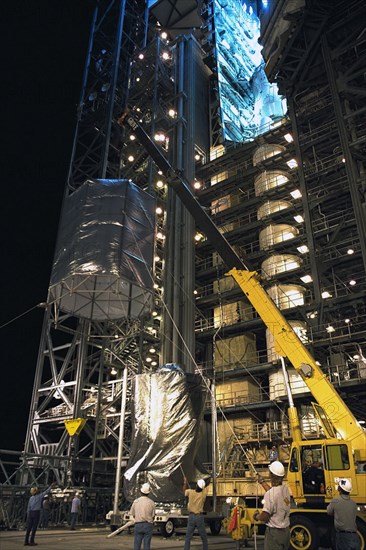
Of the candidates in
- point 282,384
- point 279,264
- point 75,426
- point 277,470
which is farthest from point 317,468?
point 279,264

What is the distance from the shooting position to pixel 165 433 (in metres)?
14.4

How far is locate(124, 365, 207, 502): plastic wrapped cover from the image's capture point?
542 inches

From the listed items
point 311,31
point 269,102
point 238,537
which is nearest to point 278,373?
point 238,537

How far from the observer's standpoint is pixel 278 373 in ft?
90.8

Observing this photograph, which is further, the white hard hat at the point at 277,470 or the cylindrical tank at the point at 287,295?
the cylindrical tank at the point at 287,295

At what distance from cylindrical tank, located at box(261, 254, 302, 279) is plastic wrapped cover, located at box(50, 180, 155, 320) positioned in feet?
41.6

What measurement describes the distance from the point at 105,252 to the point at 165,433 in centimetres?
708

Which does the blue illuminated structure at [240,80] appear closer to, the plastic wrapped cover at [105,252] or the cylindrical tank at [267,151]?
the cylindrical tank at [267,151]

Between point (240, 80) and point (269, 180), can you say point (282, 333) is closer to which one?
point (269, 180)

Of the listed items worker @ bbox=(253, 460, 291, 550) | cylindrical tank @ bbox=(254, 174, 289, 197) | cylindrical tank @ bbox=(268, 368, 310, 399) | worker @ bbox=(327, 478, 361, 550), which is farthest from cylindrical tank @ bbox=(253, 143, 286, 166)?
worker @ bbox=(253, 460, 291, 550)

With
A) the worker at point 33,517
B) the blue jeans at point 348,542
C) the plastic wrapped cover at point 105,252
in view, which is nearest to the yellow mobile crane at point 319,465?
the blue jeans at point 348,542

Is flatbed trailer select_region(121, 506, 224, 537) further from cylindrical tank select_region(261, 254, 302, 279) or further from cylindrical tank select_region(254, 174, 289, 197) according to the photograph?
cylindrical tank select_region(254, 174, 289, 197)

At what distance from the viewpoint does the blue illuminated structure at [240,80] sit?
40531 millimetres

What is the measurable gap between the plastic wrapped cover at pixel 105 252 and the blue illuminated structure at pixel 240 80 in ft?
73.8
